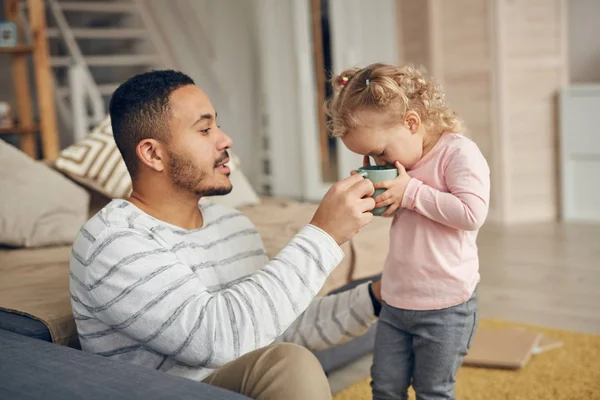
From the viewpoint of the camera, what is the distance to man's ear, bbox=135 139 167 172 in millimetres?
1403

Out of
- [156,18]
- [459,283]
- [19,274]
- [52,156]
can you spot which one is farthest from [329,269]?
[156,18]

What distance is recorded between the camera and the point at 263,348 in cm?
131

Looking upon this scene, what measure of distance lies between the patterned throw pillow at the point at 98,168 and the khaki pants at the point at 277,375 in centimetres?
137

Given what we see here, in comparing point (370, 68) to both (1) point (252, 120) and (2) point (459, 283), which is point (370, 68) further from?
(1) point (252, 120)

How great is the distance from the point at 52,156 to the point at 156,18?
2.03 meters

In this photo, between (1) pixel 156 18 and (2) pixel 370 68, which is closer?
(2) pixel 370 68

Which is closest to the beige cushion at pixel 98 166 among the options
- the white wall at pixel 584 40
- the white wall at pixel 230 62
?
the white wall at pixel 230 62

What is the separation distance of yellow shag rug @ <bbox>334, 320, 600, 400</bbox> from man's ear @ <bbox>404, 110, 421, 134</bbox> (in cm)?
92

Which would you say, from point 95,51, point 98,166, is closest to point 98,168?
point 98,166

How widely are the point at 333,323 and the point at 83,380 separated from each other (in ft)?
2.27

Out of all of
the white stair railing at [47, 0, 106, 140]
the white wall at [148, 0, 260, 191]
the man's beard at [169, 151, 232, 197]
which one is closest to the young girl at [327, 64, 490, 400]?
the man's beard at [169, 151, 232, 197]

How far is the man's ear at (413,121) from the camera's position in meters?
1.42

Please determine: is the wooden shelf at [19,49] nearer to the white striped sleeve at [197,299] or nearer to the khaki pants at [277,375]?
the white striped sleeve at [197,299]

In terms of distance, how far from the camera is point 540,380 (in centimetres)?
216
